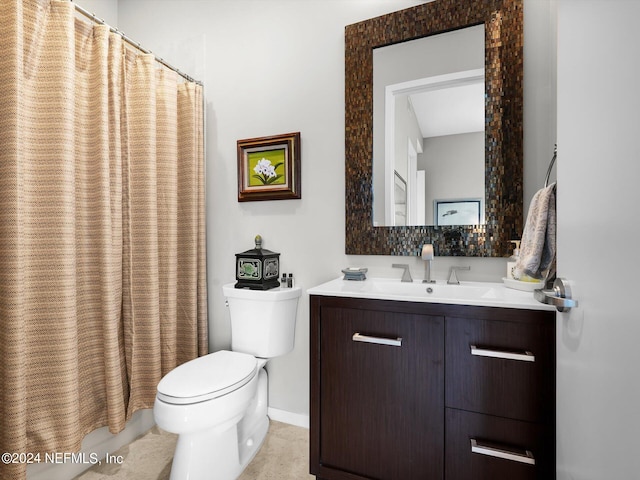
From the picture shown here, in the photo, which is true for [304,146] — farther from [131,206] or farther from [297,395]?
[297,395]

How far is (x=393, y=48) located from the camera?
169cm

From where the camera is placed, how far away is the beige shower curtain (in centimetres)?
119

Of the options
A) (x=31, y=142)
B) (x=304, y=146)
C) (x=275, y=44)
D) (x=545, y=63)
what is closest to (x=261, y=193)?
(x=304, y=146)

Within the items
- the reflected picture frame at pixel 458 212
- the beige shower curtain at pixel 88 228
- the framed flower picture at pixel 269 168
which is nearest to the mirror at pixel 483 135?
the reflected picture frame at pixel 458 212

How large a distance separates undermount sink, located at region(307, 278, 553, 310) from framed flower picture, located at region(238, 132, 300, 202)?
660mm

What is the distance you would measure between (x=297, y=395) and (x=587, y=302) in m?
1.67

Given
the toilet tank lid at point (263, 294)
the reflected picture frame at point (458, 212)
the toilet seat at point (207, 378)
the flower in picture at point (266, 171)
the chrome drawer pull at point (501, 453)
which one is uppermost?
the flower in picture at point (266, 171)

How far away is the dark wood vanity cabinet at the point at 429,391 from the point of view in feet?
3.45

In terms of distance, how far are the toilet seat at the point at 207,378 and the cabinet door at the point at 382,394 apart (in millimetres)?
392

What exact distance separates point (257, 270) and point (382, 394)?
0.90 metres

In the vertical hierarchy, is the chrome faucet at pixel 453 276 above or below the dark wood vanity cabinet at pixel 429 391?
above

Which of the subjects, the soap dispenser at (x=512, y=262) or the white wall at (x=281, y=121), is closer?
the soap dispenser at (x=512, y=262)

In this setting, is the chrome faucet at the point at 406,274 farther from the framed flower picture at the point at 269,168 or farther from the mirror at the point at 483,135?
the framed flower picture at the point at 269,168

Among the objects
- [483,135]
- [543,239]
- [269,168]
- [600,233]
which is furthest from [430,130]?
[600,233]
